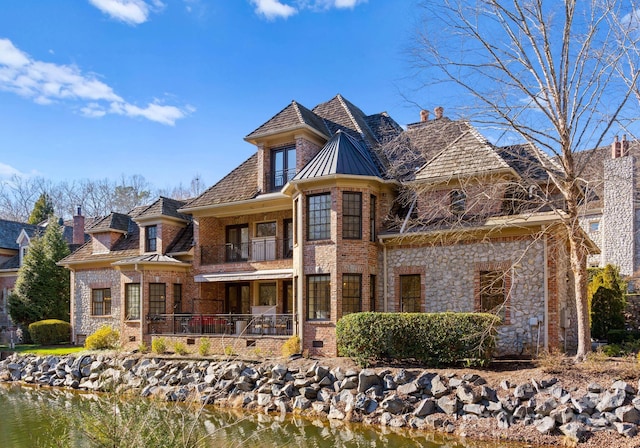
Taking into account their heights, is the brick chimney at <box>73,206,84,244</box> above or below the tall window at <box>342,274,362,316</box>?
above

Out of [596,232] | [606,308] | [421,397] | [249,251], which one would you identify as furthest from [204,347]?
[596,232]

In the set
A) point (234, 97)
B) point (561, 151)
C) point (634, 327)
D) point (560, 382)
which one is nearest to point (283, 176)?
point (234, 97)

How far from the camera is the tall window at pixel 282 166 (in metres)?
20.5

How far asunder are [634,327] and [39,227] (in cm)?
3712

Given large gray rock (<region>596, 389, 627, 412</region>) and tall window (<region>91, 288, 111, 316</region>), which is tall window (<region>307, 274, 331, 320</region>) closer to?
large gray rock (<region>596, 389, 627, 412</region>)

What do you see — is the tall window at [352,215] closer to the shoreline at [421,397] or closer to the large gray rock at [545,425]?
the shoreline at [421,397]

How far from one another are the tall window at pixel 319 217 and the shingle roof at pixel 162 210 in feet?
28.8

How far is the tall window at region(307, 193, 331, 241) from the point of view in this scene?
17641 millimetres

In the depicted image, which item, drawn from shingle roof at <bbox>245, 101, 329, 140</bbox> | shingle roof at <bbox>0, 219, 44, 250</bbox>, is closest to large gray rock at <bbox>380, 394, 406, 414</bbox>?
shingle roof at <bbox>245, 101, 329, 140</bbox>

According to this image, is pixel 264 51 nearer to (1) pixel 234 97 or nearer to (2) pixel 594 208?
(1) pixel 234 97

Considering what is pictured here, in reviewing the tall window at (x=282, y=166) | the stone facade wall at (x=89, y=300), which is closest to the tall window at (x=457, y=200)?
the tall window at (x=282, y=166)

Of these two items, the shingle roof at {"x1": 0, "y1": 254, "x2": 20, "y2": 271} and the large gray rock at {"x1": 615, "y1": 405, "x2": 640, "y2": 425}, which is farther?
the shingle roof at {"x1": 0, "y1": 254, "x2": 20, "y2": 271}

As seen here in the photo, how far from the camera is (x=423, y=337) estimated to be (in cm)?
1432

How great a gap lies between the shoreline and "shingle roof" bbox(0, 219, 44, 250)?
72.2ft
